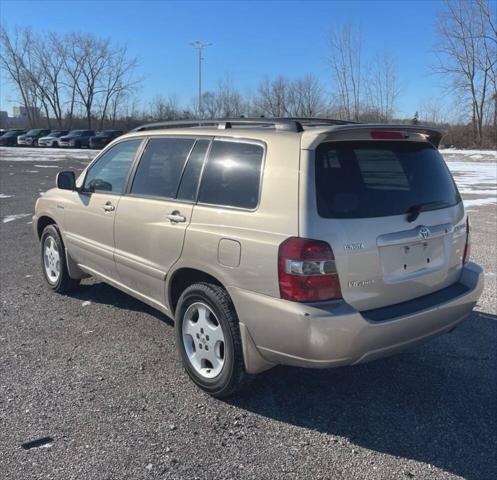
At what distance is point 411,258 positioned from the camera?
320 centimetres

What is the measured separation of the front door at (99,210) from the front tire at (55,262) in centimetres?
26

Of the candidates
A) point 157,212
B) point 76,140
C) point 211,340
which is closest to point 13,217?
point 157,212

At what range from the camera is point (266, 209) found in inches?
120

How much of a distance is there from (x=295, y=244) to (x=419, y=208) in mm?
971

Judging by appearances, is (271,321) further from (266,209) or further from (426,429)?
(426,429)

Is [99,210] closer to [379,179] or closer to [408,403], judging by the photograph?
[379,179]

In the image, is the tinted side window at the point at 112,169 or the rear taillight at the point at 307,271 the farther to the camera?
the tinted side window at the point at 112,169

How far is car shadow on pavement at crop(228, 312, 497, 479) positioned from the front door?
72.9 inches

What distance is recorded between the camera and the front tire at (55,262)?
17.8ft

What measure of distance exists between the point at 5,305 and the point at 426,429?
4111 mm

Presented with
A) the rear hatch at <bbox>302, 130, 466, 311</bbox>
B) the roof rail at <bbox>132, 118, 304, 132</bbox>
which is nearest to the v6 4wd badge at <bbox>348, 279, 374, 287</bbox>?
the rear hatch at <bbox>302, 130, 466, 311</bbox>

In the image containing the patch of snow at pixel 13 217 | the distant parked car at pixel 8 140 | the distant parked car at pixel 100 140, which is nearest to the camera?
the patch of snow at pixel 13 217

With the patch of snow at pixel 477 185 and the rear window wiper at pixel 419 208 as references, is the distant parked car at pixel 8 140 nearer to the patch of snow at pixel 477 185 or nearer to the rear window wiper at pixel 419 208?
the patch of snow at pixel 477 185

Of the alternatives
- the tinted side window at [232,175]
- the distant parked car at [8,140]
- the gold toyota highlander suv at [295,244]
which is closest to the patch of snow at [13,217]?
the gold toyota highlander suv at [295,244]
